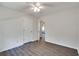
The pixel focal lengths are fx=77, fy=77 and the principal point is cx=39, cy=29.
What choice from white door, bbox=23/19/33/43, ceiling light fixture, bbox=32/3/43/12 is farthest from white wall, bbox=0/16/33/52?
ceiling light fixture, bbox=32/3/43/12

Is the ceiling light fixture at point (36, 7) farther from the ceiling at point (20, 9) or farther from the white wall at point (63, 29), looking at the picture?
the white wall at point (63, 29)

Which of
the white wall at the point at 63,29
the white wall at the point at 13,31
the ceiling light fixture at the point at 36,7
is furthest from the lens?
the white wall at the point at 63,29

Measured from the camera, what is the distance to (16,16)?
1445 mm

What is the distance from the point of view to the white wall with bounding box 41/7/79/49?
1.62 metres

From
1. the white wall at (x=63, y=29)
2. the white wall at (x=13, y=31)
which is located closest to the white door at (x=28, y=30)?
the white wall at (x=13, y=31)

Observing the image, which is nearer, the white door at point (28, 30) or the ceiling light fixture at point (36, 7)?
the ceiling light fixture at point (36, 7)

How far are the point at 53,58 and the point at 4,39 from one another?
3.21 ft

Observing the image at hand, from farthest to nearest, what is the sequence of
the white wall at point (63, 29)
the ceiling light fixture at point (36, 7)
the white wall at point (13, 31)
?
the white wall at point (63, 29)
the white wall at point (13, 31)
the ceiling light fixture at point (36, 7)

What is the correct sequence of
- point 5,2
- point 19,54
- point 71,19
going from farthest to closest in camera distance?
1. point 71,19
2. point 19,54
3. point 5,2

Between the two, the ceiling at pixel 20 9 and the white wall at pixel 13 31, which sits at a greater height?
the ceiling at pixel 20 9

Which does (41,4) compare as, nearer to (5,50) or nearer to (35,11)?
(35,11)

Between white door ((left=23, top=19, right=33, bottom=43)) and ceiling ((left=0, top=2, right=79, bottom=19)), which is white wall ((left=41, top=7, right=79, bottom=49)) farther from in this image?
white door ((left=23, top=19, right=33, bottom=43))

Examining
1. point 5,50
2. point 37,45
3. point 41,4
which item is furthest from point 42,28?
point 5,50

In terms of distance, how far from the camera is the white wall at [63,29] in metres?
1.62
